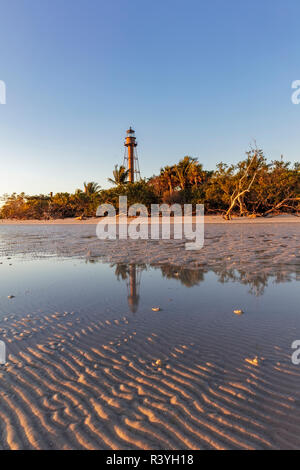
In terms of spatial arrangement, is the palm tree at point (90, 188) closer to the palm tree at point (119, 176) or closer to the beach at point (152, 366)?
the palm tree at point (119, 176)

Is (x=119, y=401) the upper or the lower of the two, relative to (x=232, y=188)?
lower

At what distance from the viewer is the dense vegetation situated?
3788 centimetres

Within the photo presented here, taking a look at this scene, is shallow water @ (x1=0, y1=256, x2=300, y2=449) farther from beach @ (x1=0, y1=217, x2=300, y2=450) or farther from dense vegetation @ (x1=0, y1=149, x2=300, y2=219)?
dense vegetation @ (x1=0, y1=149, x2=300, y2=219)

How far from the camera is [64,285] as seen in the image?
7.45m

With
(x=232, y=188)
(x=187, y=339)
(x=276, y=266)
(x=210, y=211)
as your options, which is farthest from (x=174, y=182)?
(x=187, y=339)

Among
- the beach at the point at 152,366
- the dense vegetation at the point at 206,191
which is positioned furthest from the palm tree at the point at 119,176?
the beach at the point at 152,366

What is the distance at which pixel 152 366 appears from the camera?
3.34 meters

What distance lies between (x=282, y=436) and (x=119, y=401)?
151 cm

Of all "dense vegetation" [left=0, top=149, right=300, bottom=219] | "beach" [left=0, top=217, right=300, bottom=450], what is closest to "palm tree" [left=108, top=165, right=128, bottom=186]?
"dense vegetation" [left=0, top=149, right=300, bottom=219]

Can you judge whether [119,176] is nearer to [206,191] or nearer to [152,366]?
[206,191]

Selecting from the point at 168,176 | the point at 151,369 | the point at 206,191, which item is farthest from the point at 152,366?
the point at 168,176

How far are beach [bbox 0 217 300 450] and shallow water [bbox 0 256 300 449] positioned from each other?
14 millimetres

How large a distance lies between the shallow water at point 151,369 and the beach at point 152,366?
0.01 m
